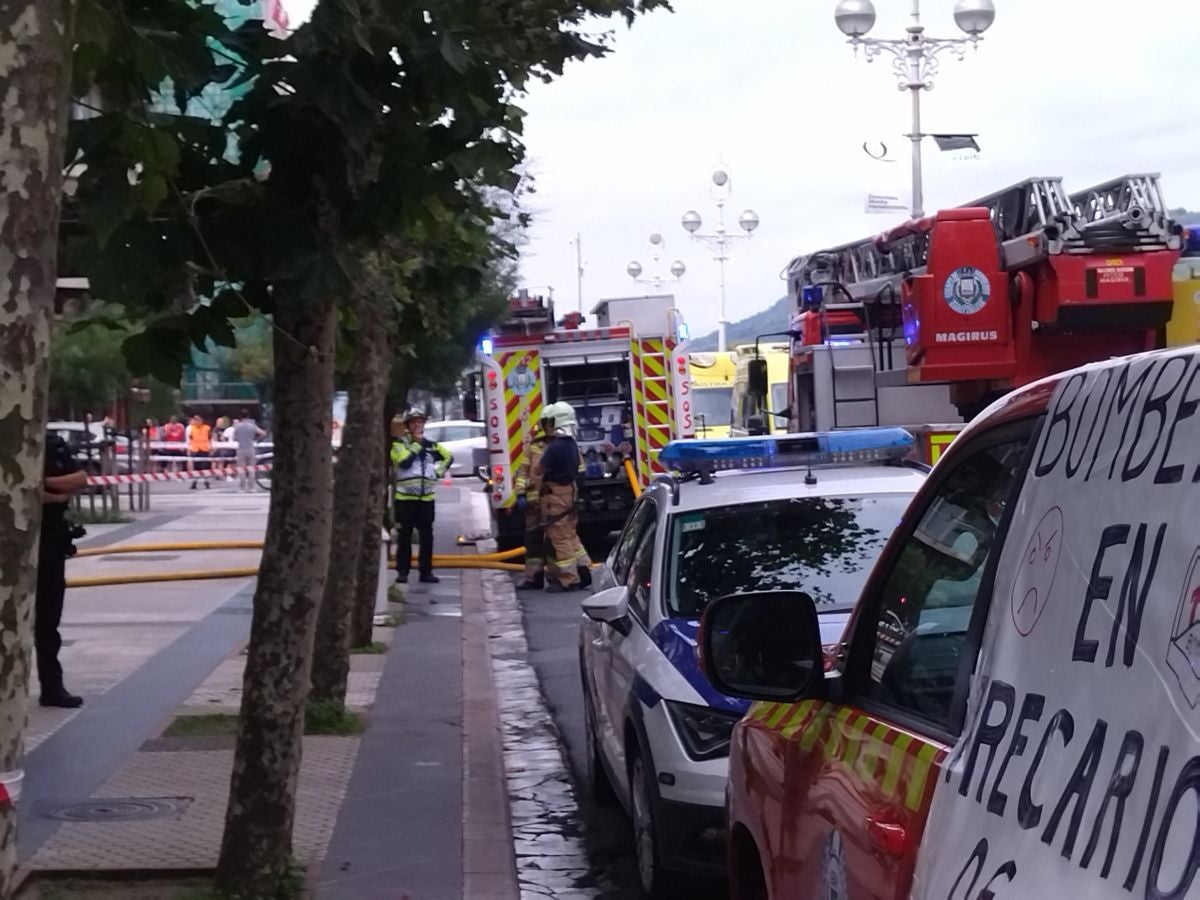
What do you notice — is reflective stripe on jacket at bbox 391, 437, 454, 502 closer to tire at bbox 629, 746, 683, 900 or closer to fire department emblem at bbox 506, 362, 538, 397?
fire department emblem at bbox 506, 362, 538, 397

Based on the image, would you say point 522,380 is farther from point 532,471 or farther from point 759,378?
point 532,471

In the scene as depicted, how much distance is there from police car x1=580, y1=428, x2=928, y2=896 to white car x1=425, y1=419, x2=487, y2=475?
34597mm

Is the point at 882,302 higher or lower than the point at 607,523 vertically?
higher

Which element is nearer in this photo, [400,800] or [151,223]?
[151,223]

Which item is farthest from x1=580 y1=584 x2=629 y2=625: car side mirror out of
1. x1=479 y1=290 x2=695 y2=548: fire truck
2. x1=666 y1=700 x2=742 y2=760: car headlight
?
x1=479 y1=290 x2=695 y2=548: fire truck

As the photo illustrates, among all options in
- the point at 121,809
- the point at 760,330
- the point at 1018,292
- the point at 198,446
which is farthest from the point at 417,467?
the point at 760,330

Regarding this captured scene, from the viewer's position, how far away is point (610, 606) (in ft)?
25.9

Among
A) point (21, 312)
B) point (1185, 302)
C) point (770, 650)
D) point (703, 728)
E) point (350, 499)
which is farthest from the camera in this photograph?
point (1185, 302)

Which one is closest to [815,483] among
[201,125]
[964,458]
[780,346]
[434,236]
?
[434,236]

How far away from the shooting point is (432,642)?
15.2 m

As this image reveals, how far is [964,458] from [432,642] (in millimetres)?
12248

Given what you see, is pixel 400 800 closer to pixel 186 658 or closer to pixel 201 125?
pixel 201 125

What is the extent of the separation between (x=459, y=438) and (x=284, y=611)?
3992 centimetres

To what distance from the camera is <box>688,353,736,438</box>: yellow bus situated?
108ft
